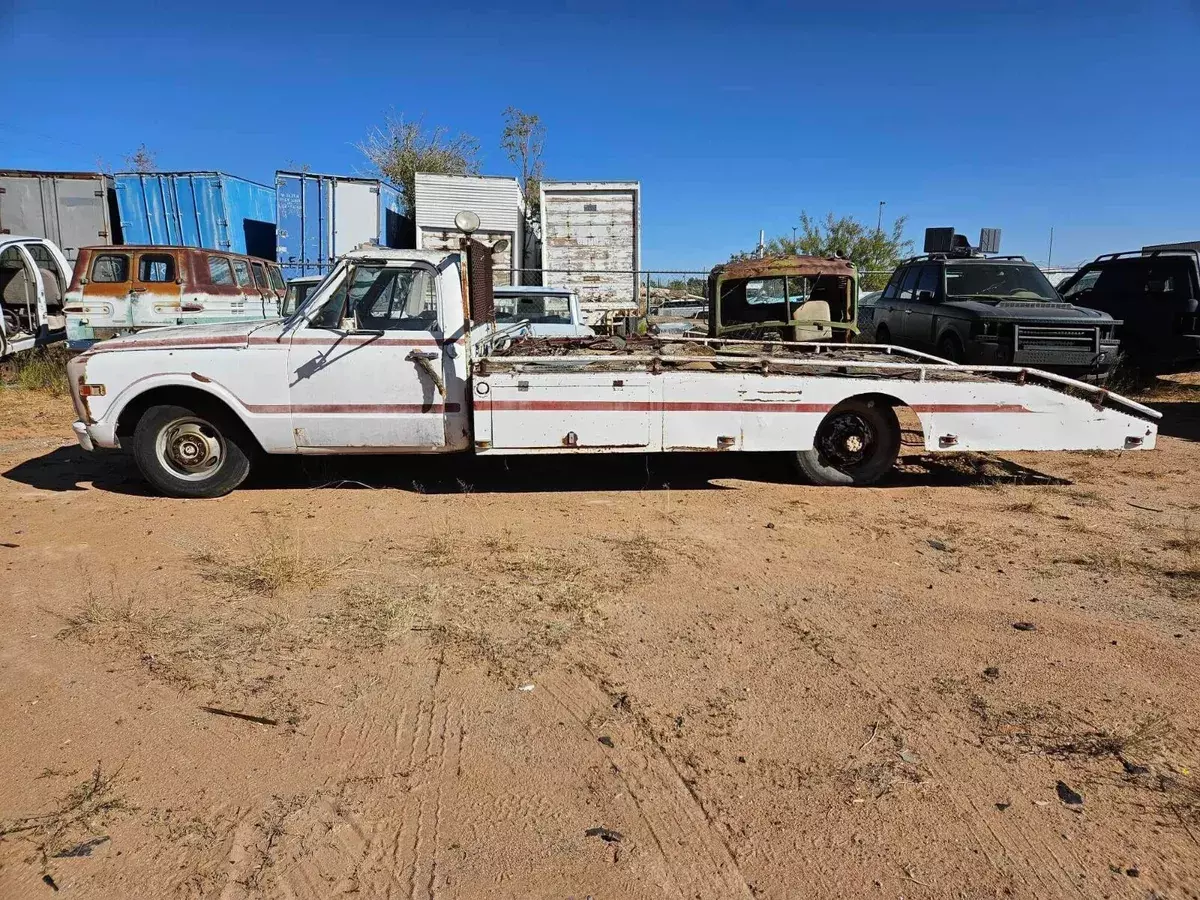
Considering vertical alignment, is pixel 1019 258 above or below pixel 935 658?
above

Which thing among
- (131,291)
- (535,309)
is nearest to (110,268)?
(131,291)

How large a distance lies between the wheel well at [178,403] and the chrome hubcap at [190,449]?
0.13 m

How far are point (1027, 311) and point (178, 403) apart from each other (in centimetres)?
914

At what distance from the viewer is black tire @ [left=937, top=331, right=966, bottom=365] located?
394 inches

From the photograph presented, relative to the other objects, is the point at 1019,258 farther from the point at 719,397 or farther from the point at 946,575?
the point at 946,575

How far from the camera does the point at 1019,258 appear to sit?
36.1 ft

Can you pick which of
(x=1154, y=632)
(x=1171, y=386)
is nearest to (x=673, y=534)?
(x=1154, y=632)

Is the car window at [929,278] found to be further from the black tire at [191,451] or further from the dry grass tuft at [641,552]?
the black tire at [191,451]

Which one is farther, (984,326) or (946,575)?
(984,326)

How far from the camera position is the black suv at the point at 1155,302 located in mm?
10625

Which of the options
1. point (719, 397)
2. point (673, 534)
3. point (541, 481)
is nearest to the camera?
point (673, 534)

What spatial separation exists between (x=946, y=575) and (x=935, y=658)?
113cm

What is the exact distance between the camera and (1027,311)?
9531 millimetres

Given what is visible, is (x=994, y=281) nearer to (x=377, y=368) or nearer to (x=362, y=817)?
(x=377, y=368)
